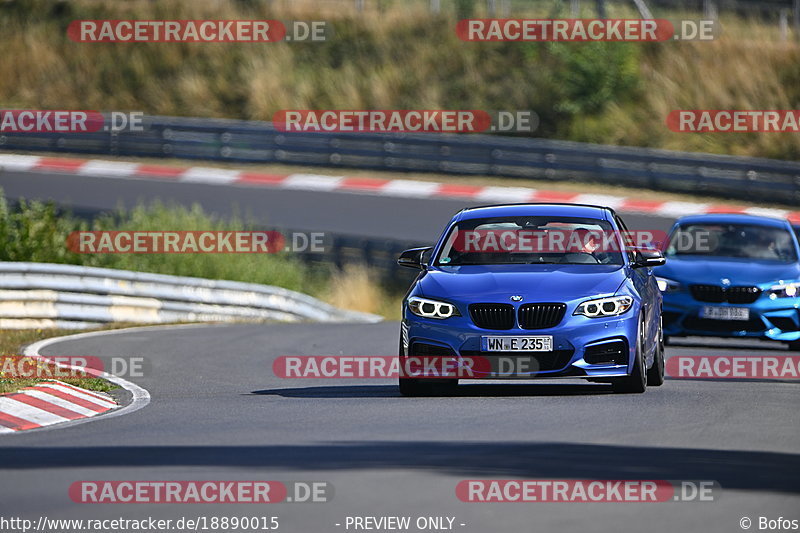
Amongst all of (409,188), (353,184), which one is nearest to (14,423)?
(409,188)

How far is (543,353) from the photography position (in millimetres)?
11562

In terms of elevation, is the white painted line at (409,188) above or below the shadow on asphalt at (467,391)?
above

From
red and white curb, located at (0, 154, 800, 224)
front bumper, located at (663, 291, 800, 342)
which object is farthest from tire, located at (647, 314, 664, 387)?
red and white curb, located at (0, 154, 800, 224)

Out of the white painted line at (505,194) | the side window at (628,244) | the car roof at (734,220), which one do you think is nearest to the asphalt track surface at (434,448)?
the side window at (628,244)

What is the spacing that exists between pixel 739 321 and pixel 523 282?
5699 mm

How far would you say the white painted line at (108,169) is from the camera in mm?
35156

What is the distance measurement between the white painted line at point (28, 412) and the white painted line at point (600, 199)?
21452 millimetres

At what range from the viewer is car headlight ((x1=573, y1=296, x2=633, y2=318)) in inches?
459

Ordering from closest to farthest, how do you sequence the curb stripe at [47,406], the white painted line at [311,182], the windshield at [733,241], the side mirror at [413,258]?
the curb stripe at [47,406]
the side mirror at [413,258]
the windshield at [733,241]
the white painted line at [311,182]

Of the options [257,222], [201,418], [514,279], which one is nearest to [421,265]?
[514,279]

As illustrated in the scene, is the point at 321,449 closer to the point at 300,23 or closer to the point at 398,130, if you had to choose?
the point at 398,130

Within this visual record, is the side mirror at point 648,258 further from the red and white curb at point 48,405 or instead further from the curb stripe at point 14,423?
the curb stripe at point 14,423

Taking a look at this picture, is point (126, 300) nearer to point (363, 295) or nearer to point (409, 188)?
point (363, 295)

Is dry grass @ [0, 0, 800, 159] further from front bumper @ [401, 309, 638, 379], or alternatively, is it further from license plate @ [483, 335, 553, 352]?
license plate @ [483, 335, 553, 352]
